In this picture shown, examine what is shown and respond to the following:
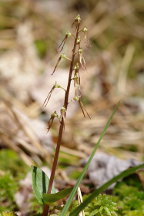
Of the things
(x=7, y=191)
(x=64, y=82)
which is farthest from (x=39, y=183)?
(x=64, y=82)

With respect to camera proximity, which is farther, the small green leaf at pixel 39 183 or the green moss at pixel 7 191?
the green moss at pixel 7 191

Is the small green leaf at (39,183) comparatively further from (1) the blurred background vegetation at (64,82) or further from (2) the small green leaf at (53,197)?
(1) the blurred background vegetation at (64,82)

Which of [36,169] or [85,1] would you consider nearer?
[36,169]

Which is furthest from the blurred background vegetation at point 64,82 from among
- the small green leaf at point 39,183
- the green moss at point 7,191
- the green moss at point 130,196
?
the small green leaf at point 39,183

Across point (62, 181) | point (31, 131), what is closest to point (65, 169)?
point (62, 181)

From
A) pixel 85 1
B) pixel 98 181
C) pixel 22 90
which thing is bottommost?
pixel 98 181

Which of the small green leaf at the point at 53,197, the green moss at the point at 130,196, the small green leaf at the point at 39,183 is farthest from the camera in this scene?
the green moss at the point at 130,196

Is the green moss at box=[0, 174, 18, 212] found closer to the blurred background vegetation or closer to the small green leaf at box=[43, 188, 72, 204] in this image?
the blurred background vegetation

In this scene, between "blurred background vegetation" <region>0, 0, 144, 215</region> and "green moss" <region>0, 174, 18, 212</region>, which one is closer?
"green moss" <region>0, 174, 18, 212</region>

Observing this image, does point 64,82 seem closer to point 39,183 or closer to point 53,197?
point 39,183

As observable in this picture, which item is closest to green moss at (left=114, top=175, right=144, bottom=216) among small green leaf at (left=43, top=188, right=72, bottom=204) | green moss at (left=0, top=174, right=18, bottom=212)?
small green leaf at (left=43, top=188, right=72, bottom=204)

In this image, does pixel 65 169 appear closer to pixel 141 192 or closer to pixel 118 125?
pixel 141 192
